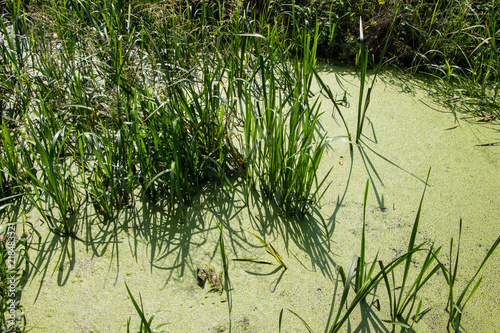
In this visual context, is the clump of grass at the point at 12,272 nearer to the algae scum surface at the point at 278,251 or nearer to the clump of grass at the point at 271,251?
the algae scum surface at the point at 278,251

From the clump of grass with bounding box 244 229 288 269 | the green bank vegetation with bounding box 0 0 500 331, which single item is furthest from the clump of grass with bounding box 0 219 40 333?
the clump of grass with bounding box 244 229 288 269

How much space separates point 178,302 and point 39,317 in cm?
38

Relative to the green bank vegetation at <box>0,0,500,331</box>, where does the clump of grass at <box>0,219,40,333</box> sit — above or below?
below

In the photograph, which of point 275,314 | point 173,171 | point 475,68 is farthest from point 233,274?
point 475,68

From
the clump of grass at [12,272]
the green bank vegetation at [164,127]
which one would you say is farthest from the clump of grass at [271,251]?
the clump of grass at [12,272]

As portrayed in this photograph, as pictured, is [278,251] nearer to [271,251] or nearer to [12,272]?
[271,251]

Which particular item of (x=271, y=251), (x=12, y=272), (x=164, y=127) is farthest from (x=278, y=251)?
(x=12, y=272)

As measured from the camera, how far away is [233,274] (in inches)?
48.7

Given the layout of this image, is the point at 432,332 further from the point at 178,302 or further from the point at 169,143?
the point at 169,143

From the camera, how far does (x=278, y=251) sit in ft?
4.33

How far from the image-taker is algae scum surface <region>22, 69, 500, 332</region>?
3.69 ft

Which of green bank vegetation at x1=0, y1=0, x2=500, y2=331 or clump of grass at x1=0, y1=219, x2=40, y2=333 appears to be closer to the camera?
clump of grass at x1=0, y1=219, x2=40, y2=333

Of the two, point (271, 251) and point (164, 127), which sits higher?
point (164, 127)

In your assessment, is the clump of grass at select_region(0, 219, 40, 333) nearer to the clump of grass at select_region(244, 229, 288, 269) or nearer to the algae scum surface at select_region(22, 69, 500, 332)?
the algae scum surface at select_region(22, 69, 500, 332)
